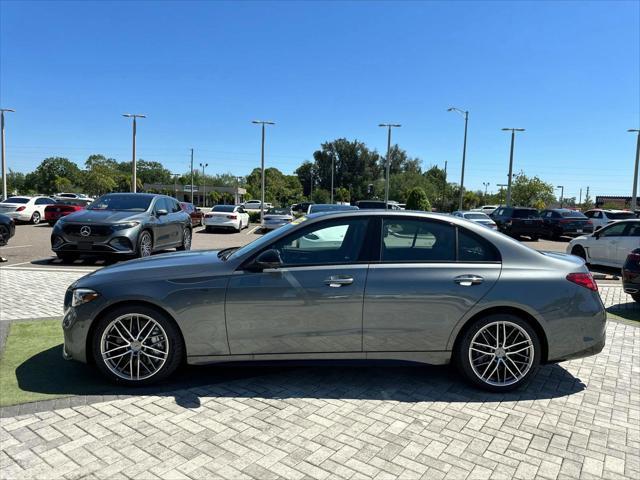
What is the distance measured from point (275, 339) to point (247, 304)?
372 mm

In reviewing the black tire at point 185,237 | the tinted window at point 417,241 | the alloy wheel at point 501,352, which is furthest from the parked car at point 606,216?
the tinted window at point 417,241

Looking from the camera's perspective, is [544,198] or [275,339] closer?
[275,339]

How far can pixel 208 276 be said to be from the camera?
12.8 feet

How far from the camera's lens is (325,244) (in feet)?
13.6

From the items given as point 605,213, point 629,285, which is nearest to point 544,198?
point 605,213

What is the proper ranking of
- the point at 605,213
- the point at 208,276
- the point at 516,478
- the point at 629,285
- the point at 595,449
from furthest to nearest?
the point at 605,213 → the point at 629,285 → the point at 208,276 → the point at 595,449 → the point at 516,478

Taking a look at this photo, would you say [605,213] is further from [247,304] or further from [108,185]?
[108,185]

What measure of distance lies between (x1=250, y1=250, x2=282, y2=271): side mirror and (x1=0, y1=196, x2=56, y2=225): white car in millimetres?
24508

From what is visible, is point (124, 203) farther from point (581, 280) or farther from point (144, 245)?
point (581, 280)

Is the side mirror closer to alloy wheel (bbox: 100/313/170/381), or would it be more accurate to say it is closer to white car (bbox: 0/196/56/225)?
alloy wheel (bbox: 100/313/170/381)

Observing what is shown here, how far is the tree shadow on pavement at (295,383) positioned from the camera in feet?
12.9

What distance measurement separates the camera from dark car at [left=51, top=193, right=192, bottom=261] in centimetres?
1008

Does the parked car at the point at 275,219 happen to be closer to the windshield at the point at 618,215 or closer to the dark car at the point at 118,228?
the dark car at the point at 118,228

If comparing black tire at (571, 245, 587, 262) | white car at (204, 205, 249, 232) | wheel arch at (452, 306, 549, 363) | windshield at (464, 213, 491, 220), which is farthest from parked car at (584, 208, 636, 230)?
wheel arch at (452, 306, 549, 363)
